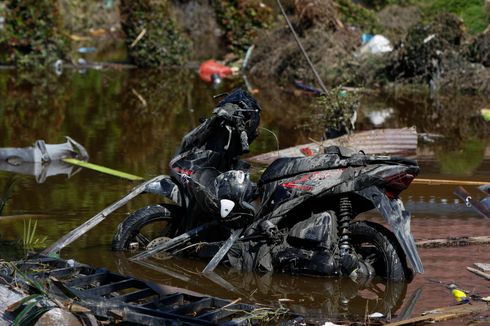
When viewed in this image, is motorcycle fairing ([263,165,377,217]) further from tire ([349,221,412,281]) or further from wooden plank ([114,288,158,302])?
wooden plank ([114,288,158,302])

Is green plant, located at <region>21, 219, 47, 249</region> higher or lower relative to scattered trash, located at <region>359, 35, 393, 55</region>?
lower

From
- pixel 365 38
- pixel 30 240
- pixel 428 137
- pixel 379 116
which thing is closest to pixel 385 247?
pixel 30 240

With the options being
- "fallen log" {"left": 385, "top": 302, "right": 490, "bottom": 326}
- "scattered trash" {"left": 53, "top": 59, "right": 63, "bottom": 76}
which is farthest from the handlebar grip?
"scattered trash" {"left": 53, "top": 59, "right": 63, "bottom": 76}

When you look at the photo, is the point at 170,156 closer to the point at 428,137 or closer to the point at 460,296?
the point at 428,137

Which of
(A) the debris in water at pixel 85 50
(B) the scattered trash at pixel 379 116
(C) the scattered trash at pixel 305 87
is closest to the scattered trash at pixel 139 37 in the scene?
(A) the debris in water at pixel 85 50

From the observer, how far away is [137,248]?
29.1ft

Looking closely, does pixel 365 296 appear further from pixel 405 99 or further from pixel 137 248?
pixel 405 99

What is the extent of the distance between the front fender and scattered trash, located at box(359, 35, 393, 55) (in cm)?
1663

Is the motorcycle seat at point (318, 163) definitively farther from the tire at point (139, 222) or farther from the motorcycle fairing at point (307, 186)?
the tire at point (139, 222)

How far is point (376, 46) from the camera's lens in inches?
962

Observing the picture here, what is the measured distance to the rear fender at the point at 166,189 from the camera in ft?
28.4

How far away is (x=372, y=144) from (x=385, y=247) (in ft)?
19.9

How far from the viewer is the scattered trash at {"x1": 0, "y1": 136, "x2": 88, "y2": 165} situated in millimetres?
13289


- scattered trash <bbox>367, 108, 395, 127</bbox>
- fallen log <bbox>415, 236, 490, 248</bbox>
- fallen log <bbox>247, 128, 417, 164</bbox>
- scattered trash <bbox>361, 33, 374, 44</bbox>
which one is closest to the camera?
fallen log <bbox>415, 236, 490, 248</bbox>
